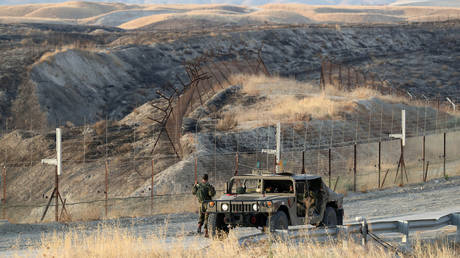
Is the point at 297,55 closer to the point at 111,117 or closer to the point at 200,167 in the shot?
the point at 111,117

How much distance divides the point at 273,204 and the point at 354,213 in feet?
27.0

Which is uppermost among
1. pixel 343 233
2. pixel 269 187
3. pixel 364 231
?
pixel 269 187

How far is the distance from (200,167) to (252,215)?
1386cm

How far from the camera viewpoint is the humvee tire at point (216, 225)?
43.0 ft

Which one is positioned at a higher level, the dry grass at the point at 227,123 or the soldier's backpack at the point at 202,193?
the dry grass at the point at 227,123

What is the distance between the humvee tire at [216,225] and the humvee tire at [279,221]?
3.16 feet

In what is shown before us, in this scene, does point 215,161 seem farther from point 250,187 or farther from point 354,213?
point 250,187

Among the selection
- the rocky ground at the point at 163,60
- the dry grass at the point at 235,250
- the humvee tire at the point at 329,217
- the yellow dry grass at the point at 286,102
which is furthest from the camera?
the rocky ground at the point at 163,60

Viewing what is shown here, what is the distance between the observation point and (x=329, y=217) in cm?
1481

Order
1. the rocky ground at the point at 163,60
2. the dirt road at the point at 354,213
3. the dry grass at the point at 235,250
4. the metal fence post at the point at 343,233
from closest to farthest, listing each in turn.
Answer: the dry grass at the point at 235,250 < the metal fence post at the point at 343,233 < the dirt road at the point at 354,213 < the rocky ground at the point at 163,60

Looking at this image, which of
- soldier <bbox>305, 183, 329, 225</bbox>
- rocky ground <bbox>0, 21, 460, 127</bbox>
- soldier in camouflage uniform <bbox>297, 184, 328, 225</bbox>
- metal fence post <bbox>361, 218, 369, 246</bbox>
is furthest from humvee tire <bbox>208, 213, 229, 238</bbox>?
rocky ground <bbox>0, 21, 460, 127</bbox>

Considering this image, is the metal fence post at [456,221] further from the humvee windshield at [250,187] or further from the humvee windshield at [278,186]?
the humvee windshield at [250,187]

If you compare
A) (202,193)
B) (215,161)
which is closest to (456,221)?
(202,193)

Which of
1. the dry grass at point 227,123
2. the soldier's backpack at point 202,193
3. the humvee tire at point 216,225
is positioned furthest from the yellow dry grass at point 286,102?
the humvee tire at point 216,225
